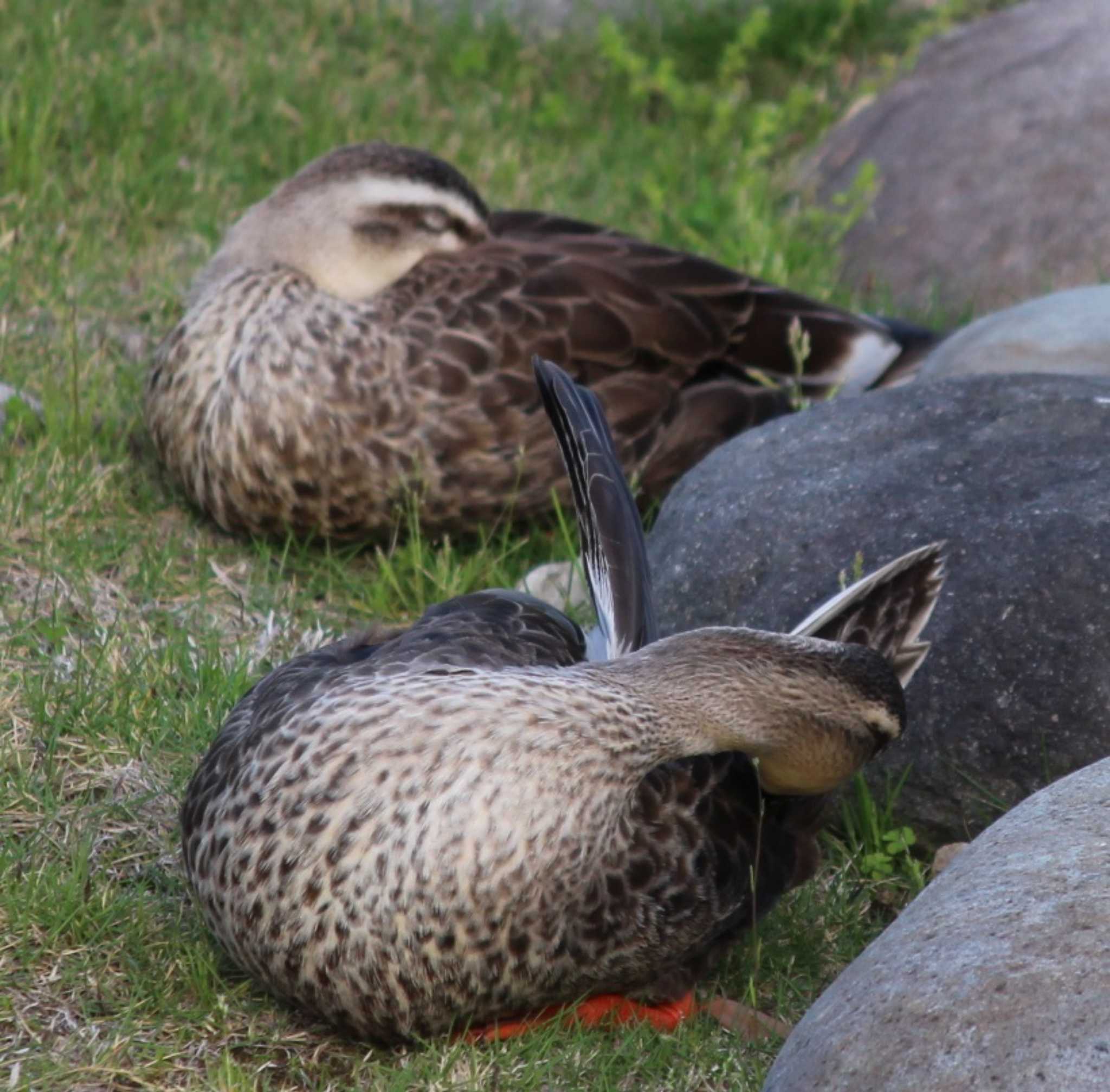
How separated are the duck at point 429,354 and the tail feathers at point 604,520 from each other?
105 cm

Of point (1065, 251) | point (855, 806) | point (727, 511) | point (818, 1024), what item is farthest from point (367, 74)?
point (818, 1024)

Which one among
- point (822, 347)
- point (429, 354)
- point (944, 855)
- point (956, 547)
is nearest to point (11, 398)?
point (429, 354)

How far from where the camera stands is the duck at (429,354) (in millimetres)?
5508

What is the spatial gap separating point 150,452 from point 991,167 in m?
3.98

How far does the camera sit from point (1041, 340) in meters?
5.64

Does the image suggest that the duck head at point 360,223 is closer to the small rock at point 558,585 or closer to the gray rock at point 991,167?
the small rock at point 558,585

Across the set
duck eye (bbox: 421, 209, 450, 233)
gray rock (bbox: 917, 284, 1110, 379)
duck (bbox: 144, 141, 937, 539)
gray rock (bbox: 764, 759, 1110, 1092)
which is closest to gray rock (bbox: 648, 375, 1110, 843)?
gray rock (bbox: 917, 284, 1110, 379)

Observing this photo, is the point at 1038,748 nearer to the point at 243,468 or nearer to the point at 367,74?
the point at 243,468

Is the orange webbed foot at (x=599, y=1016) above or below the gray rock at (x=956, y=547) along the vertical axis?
below

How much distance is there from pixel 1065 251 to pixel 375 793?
5119mm

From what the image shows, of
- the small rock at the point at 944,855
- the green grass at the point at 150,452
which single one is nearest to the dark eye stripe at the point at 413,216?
the green grass at the point at 150,452

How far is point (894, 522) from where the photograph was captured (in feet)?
15.3

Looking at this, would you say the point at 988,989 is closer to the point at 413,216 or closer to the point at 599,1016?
the point at 599,1016

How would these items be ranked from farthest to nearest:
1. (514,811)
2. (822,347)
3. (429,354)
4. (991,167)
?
(991,167) → (822,347) → (429,354) → (514,811)
